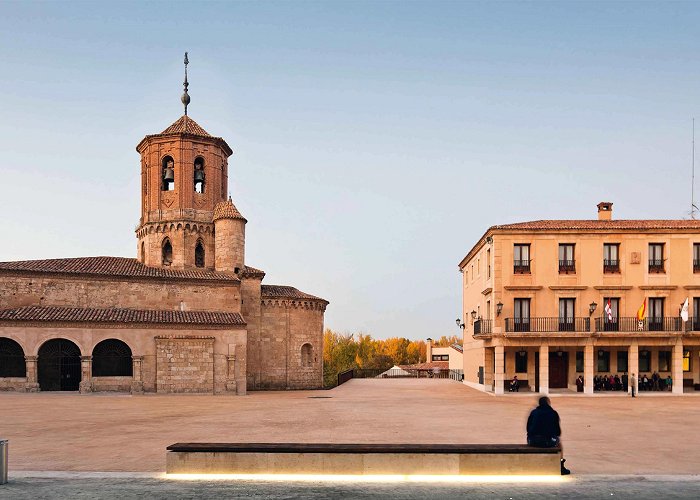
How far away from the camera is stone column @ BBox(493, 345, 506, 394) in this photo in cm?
4016

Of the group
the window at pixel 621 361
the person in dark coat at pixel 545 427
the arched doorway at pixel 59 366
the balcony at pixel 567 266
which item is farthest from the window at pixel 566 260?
the arched doorway at pixel 59 366

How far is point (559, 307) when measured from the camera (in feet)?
133

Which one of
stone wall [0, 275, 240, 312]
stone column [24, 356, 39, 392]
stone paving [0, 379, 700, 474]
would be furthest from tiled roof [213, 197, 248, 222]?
stone paving [0, 379, 700, 474]

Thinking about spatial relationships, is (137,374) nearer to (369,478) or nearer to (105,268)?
(105,268)

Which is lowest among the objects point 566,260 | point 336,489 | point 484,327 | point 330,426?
point 330,426

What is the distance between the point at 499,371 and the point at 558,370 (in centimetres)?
492

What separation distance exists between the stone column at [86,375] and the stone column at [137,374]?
2573 millimetres

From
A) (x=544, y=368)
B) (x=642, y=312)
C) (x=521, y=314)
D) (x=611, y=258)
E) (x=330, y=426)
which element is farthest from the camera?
(x=611, y=258)

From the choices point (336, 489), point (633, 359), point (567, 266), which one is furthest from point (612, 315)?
point (336, 489)

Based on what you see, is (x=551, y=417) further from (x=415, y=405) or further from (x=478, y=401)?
(x=478, y=401)

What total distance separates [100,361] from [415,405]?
22.0 m

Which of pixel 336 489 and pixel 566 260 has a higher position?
pixel 566 260

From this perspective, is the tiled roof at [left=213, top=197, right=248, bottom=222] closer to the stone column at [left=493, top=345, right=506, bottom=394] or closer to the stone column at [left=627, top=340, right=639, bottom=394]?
the stone column at [left=493, top=345, right=506, bottom=394]

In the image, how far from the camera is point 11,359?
38.8m
